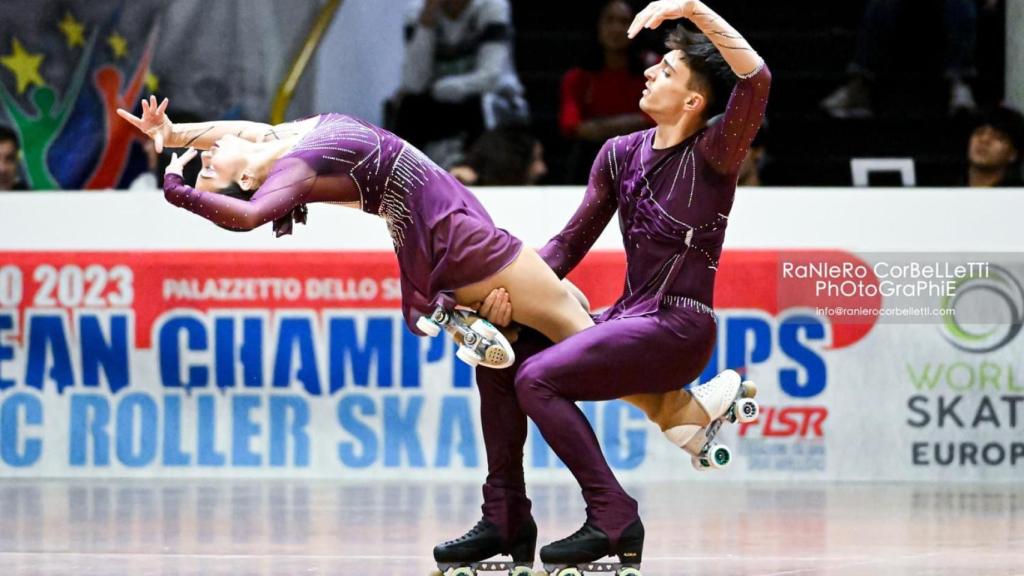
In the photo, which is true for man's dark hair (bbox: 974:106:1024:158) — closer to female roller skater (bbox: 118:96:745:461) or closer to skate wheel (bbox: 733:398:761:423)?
skate wheel (bbox: 733:398:761:423)

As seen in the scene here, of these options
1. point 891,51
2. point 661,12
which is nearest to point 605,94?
point 891,51

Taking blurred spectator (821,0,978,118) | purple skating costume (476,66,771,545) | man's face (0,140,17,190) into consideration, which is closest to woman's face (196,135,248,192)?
purple skating costume (476,66,771,545)

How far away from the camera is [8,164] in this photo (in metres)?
8.46

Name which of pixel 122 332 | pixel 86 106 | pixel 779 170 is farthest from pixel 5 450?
pixel 779 170

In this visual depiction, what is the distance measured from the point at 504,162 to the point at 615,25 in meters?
1.05

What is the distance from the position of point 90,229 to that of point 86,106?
185cm

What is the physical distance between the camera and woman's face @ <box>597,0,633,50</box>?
881 centimetres

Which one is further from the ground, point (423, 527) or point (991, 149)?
point (991, 149)

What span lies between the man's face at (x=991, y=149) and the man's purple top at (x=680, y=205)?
11.6 ft

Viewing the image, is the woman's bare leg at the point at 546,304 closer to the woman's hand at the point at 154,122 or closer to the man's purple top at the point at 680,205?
the man's purple top at the point at 680,205

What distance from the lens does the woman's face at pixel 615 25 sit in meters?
8.81

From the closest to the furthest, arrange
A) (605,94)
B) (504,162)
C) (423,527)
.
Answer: (423,527) → (504,162) → (605,94)

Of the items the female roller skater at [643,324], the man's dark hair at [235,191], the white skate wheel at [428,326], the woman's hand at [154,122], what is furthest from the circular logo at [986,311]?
the woman's hand at [154,122]

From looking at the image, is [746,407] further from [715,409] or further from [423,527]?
[423,527]
